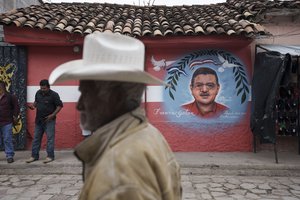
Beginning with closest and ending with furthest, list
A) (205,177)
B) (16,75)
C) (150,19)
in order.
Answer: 1. (205,177)
2. (16,75)
3. (150,19)

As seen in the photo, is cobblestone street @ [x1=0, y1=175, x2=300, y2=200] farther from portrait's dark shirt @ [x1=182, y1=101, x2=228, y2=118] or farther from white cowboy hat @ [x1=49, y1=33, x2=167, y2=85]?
white cowboy hat @ [x1=49, y1=33, x2=167, y2=85]

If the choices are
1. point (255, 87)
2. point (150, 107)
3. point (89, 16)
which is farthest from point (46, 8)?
point (255, 87)

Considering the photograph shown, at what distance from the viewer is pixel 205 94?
9359mm

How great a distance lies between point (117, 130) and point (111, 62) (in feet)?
0.93

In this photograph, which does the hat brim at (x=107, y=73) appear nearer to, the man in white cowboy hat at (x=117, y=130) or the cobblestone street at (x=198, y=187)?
the man in white cowboy hat at (x=117, y=130)

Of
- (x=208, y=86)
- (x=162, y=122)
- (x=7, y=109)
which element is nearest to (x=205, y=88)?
(x=208, y=86)

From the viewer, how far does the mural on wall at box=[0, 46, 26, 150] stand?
9211 mm

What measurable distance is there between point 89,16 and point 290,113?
18.8 ft

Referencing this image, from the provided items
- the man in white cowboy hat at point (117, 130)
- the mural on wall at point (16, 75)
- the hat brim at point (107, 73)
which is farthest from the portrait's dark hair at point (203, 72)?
the hat brim at point (107, 73)

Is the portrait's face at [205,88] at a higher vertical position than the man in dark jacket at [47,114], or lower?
higher

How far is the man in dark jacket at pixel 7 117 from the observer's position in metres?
8.05

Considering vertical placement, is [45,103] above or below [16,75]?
below

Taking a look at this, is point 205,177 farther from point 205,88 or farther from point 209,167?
point 205,88

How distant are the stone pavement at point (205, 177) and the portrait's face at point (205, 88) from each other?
1.31 m
